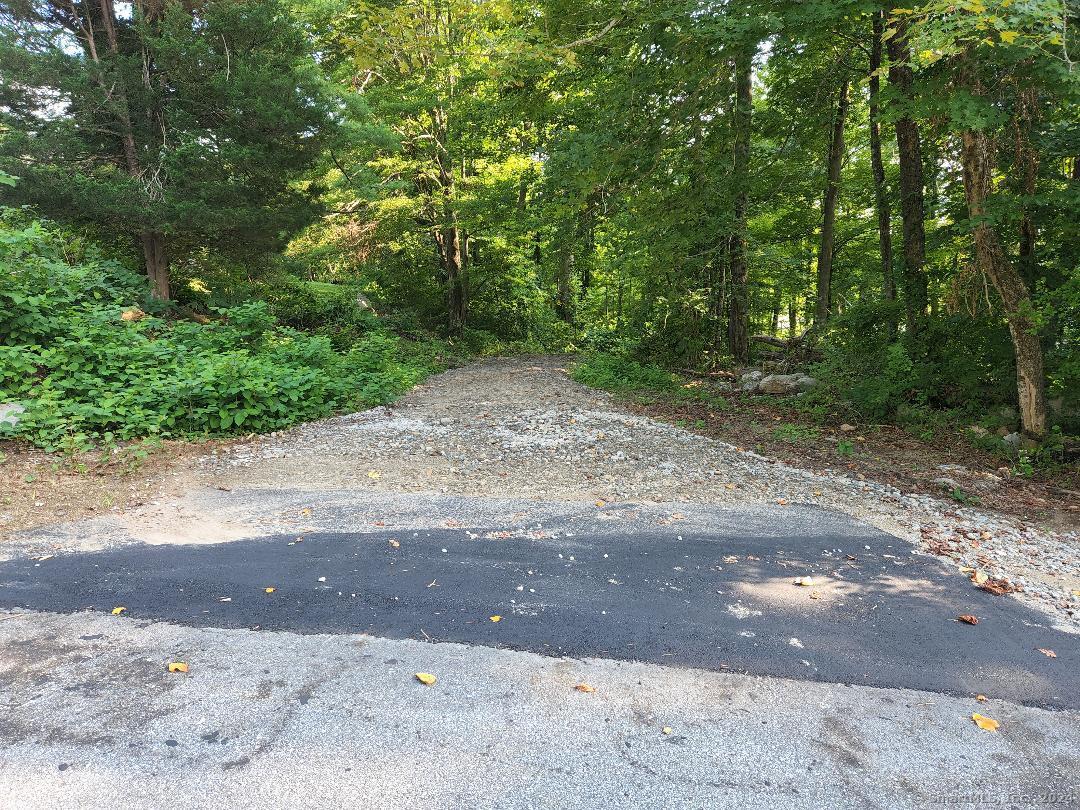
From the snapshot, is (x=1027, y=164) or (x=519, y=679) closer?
(x=519, y=679)

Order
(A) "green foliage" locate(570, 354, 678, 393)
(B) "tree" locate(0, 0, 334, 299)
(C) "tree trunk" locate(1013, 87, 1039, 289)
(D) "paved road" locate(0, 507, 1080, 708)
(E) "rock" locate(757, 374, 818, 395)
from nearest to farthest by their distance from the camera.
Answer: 1. (D) "paved road" locate(0, 507, 1080, 708)
2. (C) "tree trunk" locate(1013, 87, 1039, 289)
3. (B) "tree" locate(0, 0, 334, 299)
4. (E) "rock" locate(757, 374, 818, 395)
5. (A) "green foliage" locate(570, 354, 678, 393)

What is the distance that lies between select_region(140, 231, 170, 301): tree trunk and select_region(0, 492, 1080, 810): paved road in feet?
25.8

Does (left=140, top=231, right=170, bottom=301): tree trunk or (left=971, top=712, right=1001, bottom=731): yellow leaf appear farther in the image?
(left=140, top=231, right=170, bottom=301): tree trunk

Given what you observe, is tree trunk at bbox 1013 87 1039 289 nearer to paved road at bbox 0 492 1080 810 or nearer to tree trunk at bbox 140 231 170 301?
paved road at bbox 0 492 1080 810

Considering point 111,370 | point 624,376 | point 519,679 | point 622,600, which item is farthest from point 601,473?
point 624,376

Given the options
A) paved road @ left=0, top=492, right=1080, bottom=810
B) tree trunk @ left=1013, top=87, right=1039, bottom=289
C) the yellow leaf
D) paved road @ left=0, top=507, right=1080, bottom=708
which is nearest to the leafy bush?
paved road @ left=0, top=492, right=1080, bottom=810

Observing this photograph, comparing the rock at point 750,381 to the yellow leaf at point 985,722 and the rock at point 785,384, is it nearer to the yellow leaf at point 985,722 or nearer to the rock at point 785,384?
the rock at point 785,384

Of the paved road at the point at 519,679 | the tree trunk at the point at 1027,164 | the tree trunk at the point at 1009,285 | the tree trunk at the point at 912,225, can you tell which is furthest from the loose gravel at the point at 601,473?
the tree trunk at the point at 1027,164

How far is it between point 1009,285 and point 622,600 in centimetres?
631

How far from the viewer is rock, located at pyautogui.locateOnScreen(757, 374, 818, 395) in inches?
400

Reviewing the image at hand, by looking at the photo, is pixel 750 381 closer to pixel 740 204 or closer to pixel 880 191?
pixel 740 204

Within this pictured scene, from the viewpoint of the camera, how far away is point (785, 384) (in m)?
10.4

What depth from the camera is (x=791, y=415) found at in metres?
9.02

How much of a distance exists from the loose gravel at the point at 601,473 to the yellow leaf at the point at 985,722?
142cm
